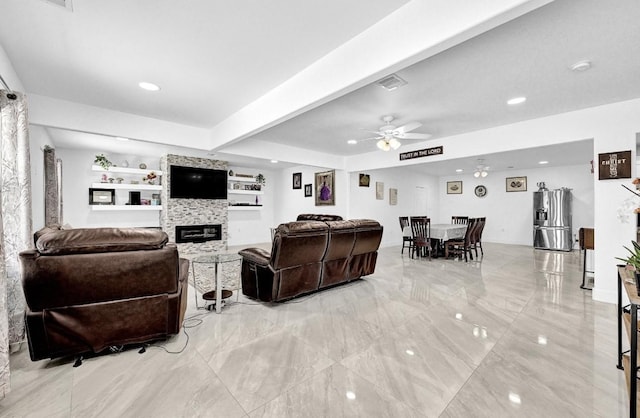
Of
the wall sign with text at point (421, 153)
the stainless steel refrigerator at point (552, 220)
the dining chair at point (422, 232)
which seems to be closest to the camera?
the wall sign with text at point (421, 153)

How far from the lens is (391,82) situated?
298cm

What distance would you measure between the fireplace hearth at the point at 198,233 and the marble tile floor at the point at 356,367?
4016mm

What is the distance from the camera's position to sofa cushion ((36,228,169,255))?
196 centimetres

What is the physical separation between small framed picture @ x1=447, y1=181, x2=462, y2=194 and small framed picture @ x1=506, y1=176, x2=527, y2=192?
1.56 m

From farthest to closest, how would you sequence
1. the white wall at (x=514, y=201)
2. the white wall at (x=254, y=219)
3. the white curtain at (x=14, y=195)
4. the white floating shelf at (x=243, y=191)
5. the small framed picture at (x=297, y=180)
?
1. the small framed picture at (x=297, y=180)
2. the white wall at (x=254, y=219)
3. the white floating shelf at (x=243, y=191)
4. the white wall at (x=514, y=201)
5. the white curtain at (x=14, y=195)

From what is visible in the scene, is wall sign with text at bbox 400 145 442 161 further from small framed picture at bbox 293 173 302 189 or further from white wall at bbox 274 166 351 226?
small framed picture at bbox 293 173 302 189

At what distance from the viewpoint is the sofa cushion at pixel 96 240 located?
1.96 m

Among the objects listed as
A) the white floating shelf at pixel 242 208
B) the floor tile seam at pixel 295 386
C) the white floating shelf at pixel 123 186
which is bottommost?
the floor tile seam at pixel 295 386

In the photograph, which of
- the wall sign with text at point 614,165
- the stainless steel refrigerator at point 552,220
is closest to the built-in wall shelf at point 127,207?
the wall sign with text at point 614,165

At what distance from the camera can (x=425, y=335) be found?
2574 millimetres

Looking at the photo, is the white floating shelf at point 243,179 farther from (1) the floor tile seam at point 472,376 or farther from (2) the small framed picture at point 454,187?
(1) the floor tile seam at point 472,376

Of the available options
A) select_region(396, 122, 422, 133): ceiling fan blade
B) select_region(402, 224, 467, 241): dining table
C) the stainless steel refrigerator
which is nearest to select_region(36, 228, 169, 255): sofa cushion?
select_region(396, 122, 422, 133): ceiling fan blade

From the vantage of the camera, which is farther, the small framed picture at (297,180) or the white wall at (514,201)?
the small framed picture at (297,180)

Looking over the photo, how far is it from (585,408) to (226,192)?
759cm
